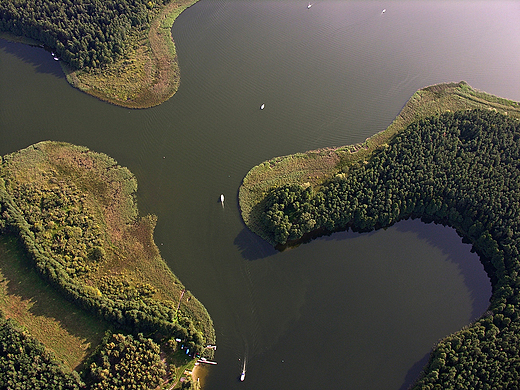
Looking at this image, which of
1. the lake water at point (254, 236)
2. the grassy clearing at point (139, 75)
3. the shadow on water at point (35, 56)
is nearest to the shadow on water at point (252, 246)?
the lake water at point (254, 236)

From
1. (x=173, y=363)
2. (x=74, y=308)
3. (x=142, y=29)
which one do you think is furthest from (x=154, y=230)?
(x=142, y=29)

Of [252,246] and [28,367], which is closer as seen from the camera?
[28,367]

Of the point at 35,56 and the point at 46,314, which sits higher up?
the point at 35,56

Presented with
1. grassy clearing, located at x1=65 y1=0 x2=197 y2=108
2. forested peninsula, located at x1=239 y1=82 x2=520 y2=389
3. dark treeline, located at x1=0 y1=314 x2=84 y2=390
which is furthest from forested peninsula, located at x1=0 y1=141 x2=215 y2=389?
forested peninsula, located at x1=239 y1=82 x2=520 y2=389

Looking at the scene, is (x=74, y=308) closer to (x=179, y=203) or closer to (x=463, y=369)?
(x=179, y=203)

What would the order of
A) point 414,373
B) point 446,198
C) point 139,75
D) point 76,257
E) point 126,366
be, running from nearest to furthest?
point 126,366
point 414,373
point 76,257
point 446,198
point 139,75

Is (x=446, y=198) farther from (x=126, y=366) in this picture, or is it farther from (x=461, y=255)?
(x=126, y=366)

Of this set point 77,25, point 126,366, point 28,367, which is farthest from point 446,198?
point 77,25

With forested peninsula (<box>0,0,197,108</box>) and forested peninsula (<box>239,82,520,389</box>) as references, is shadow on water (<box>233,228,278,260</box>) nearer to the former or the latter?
forested peninsula (<box>239,82,520,389</box>)
